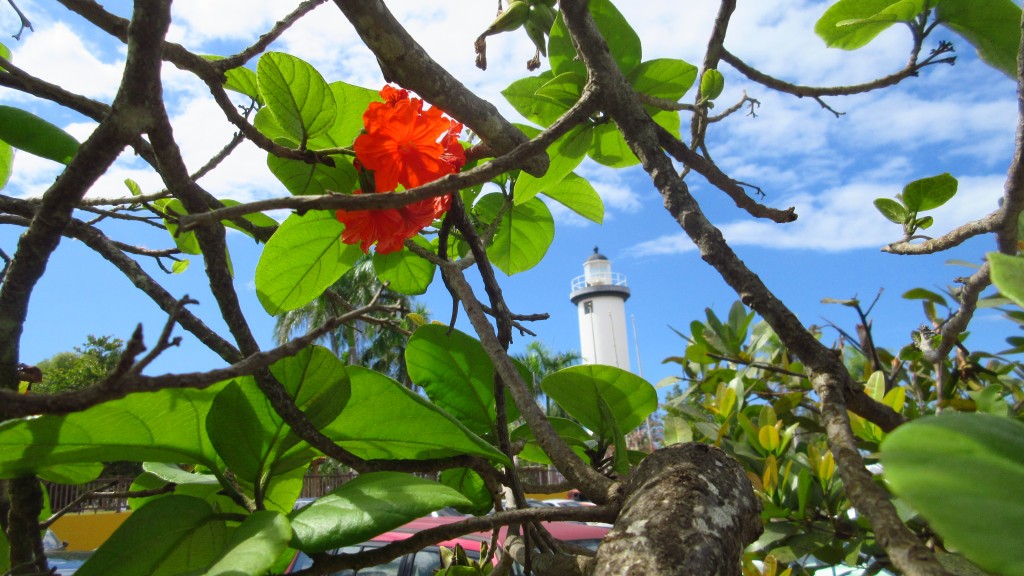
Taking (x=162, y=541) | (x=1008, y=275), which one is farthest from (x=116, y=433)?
(x=1008, y=275)

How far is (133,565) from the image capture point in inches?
16.3

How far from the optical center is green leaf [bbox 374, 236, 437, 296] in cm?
93

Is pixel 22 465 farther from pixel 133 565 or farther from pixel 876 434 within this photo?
pixel 876 434

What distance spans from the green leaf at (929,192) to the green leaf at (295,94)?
0.88 metres

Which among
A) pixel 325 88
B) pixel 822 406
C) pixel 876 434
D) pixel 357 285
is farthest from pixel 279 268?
pixel 357 285

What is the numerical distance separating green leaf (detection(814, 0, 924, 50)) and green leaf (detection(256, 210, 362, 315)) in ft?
2.12

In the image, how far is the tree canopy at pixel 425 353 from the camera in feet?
1.09

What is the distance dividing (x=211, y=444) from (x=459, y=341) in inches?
9.6

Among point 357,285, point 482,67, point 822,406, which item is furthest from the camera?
point 357,285

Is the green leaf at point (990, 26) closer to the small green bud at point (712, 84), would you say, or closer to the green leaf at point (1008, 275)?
the small green bud at point (712, 84)

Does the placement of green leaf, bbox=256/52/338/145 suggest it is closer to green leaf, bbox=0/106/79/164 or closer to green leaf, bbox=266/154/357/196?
green leaf, bbox=266/154/357/196

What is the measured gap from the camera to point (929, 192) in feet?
3.28

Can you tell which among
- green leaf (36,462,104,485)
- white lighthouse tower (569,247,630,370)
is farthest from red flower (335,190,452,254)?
white lighthouse tower (569,247,630,370)

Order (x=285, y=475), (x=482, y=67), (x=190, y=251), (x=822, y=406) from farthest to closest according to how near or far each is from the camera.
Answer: (x=190, y=251) → (x=482, y=67) → (x=285, y=475) → (x=822, y=406)
